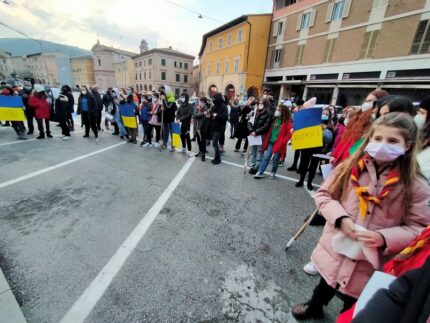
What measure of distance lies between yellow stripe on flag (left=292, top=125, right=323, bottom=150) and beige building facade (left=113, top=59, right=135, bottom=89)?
68.1 metres

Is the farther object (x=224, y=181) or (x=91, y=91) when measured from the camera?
(x=91, y=91)

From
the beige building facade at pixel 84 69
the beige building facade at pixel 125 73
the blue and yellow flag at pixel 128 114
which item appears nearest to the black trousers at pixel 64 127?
the blue and yellow flag at pixel 128 114

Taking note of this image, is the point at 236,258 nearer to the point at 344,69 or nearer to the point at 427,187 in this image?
the point at 427,187

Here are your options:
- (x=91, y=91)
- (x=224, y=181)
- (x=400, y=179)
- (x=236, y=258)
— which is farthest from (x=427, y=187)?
(x=91, y=91)

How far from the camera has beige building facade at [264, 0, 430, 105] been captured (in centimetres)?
1380

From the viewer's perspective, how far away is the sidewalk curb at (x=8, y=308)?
166cm

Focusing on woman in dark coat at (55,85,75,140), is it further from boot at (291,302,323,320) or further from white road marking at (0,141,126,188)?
boot at (291,302,323,320)

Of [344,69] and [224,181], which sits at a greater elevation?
[344,69]

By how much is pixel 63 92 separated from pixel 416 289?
10598mm

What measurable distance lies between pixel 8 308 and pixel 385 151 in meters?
3.34

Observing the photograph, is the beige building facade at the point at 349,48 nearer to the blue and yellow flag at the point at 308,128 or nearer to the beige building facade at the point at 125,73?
the blue and yellow flag at the point at 308,128

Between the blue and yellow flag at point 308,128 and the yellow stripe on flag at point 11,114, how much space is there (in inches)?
370

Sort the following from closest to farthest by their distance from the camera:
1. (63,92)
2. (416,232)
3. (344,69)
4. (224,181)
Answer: (416,232) → (224,181) → (63,92) → (344,69)

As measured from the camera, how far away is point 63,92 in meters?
8.05
